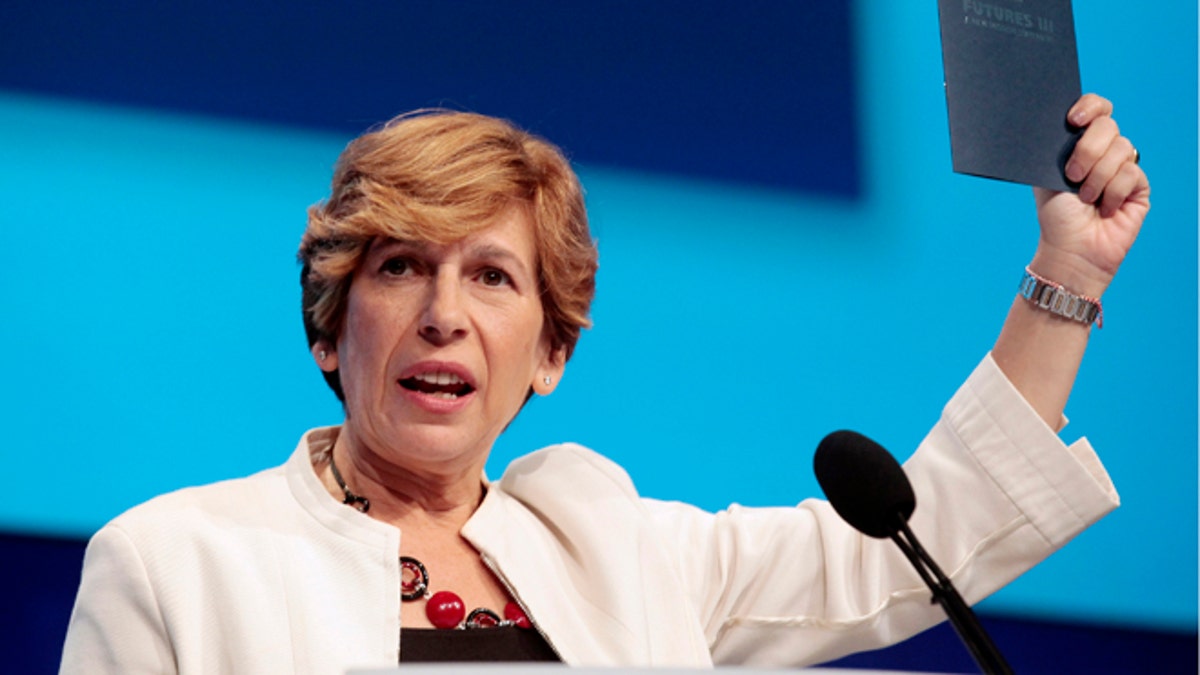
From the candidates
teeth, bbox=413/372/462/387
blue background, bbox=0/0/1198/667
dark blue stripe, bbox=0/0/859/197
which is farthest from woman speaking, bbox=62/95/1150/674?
dark blue stripe, bbox=0/0/859/197

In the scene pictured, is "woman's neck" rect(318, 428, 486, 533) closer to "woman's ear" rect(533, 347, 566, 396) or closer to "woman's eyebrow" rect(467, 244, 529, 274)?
"woman's ear" rect(533, 347, 566, 396)

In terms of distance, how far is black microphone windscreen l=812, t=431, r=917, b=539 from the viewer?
1.21m

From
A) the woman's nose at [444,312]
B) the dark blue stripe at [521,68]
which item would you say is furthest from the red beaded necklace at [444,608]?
the dark blue stripe at [521,68]

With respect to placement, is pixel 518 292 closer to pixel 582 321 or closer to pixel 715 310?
pixel 582 321

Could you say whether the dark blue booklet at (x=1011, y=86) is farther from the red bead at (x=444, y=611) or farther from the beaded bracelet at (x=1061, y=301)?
the red bead at (x=444, y=611)

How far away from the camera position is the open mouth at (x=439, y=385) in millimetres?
1686

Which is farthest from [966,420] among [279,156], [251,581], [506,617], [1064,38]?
[279,156]

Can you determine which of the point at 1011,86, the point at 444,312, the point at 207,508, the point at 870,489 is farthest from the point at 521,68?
the point at 870,489

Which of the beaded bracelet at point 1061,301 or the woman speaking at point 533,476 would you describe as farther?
the beaded bracelet at point 1061,301

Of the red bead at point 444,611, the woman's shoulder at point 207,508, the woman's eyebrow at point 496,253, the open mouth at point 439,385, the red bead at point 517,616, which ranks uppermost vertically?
the woman's eyebrow at point 496,253

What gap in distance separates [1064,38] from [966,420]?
471mm

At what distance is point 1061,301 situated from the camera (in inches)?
68.0

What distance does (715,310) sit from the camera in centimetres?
239

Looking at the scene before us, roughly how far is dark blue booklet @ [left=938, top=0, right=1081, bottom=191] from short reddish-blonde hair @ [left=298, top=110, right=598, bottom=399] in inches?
20.2
